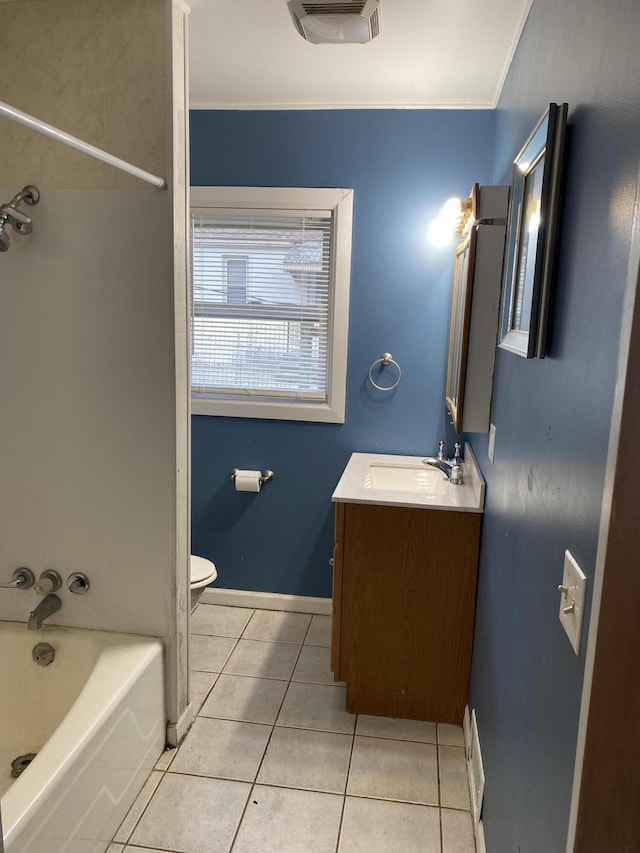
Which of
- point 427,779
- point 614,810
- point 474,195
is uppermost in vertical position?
point 474,195

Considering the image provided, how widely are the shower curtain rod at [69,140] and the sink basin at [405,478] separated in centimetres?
151

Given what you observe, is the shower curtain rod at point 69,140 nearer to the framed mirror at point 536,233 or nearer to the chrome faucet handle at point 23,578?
the framed mirror at point 536,233

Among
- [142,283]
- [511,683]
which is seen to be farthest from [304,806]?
[142,283]

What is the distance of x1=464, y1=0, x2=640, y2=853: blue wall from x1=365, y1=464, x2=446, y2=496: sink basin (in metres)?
1.03

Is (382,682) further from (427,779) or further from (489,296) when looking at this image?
(489,296)

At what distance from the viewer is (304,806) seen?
1.99 m

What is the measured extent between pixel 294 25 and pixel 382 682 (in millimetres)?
2379

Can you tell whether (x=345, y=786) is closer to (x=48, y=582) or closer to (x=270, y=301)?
(x=48, y=582)

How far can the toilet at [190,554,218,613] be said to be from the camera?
8.49 ft

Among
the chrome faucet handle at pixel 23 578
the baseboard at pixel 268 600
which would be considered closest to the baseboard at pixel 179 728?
the chrome faucet handle at pixel 23 578

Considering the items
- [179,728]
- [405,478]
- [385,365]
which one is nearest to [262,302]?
[385,365]

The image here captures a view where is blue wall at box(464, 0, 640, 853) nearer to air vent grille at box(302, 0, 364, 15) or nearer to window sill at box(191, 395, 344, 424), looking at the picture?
air vent grille at box(302, 0, 364, 15)

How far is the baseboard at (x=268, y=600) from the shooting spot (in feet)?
10.8

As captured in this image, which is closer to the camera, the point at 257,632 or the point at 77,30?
the point at 77,30
